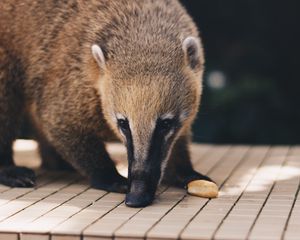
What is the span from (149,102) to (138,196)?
21.6 inches

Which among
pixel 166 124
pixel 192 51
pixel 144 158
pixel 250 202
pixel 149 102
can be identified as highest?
pixel 192 51

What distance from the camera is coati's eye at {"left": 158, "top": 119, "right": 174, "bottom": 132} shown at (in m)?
4.87

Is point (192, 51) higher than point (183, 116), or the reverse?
point (192, 51)

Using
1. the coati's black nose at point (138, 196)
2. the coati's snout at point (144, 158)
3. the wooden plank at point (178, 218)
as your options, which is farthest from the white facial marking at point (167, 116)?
the wooden plank at point (178, 218)

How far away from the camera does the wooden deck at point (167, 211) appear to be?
409 cm

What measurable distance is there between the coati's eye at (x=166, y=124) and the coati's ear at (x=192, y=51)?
0.47m

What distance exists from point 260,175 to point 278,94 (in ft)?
9.42

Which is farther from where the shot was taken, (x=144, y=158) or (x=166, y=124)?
(x=166, y=124)

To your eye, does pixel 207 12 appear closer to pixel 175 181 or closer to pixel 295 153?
pixel 295 153

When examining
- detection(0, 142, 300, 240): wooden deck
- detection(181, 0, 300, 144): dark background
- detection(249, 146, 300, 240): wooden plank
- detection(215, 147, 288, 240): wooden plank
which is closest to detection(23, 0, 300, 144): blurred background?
detection(181, 0, 300, 144): dark background

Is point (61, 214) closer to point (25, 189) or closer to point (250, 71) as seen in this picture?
point (25, 189)

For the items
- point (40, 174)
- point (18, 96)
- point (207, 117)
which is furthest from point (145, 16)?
point (207, 117)

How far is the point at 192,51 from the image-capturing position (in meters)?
5.21

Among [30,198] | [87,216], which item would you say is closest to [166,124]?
[87,216]
